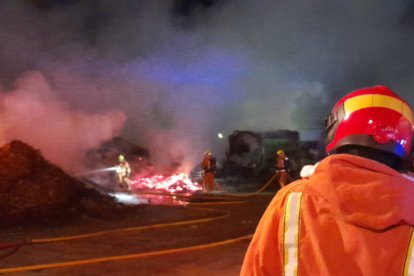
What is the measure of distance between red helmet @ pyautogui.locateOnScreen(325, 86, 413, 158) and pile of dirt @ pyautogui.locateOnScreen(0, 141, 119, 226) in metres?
7.38

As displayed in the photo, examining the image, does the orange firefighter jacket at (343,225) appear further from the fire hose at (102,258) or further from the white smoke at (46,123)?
the white smoke at (46,123)

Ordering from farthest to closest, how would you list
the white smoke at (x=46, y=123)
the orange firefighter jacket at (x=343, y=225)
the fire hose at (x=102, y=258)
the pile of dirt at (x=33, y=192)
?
the white smoke at (x=46, y=123), the pile of dirt at (x=33, y=192), the fire hose at (x=102, y=258), the orange firefighter jacket at (x=343, y=225)

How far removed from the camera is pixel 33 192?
8.45 m

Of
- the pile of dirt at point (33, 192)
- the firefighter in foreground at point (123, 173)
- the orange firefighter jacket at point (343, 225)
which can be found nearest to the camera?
the orange firefighter jacket at point (343, 225)

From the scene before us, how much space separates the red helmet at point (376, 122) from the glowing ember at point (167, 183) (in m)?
13.0

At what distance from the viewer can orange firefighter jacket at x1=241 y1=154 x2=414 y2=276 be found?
1.12m

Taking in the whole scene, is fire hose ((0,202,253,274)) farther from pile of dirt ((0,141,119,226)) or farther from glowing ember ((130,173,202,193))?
glowing ember ((130,173,202,193))

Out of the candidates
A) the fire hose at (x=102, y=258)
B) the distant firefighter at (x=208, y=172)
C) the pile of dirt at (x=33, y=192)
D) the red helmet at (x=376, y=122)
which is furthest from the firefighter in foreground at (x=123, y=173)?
the red helmet at (x=376, y=122)

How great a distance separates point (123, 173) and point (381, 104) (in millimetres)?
12698

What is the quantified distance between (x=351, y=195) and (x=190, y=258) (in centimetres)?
485

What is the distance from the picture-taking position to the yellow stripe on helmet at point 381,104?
136 cm

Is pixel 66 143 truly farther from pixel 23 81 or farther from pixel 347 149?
pixel 347 149

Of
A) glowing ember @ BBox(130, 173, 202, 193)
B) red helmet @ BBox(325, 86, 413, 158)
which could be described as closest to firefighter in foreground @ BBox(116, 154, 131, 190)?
glowing ember @ BBox(130, 173, 202, 193)

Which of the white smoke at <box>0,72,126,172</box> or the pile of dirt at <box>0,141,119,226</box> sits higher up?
the white smoke at <box>0,72,126,172</box>
